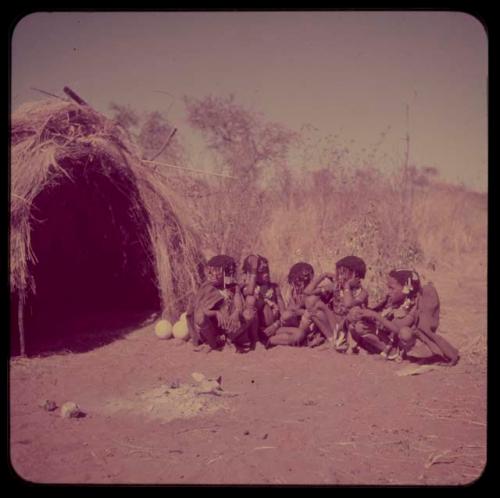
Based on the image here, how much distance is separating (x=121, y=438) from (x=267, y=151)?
12555 mm

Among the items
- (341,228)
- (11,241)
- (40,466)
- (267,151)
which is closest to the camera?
(40,466)

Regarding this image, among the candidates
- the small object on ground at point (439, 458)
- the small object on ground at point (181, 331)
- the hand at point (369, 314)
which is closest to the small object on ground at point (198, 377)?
the small object on ground at point (181, 331)

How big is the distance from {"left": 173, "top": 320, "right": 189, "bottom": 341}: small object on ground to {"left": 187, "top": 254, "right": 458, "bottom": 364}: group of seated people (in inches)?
4.9

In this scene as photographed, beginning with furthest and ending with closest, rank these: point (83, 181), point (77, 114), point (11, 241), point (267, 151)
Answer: point (267, 151) → point (83, 181) → point (77, 114) → point (11, 241)

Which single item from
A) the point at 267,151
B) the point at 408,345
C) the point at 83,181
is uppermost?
the point at 267,151

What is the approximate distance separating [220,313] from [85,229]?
10.5 feet

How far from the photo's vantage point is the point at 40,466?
3.69 meters

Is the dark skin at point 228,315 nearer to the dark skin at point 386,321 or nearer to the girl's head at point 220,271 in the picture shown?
the girl's head at point 220,271

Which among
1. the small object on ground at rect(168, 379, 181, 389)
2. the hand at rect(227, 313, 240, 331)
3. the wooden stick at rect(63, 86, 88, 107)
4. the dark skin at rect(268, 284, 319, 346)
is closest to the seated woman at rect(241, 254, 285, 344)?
the dark skin at rect(268, 284, 319, 346)

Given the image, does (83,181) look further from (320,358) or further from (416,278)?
(416,278)

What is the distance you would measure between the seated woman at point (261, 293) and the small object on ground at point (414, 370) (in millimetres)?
1595


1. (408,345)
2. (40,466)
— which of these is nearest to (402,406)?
(408,345)

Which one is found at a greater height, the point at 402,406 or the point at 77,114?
the point at 77,114

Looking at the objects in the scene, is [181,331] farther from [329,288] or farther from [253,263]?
[329,288]
